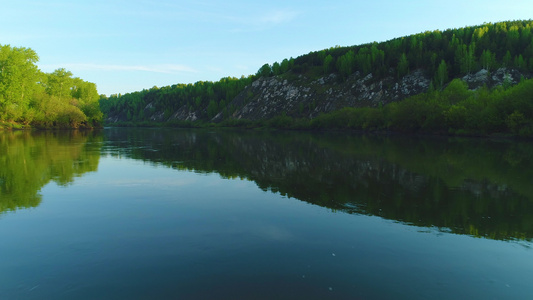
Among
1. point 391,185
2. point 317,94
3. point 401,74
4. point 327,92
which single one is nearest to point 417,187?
point 391,185

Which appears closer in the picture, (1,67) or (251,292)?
(251,292)

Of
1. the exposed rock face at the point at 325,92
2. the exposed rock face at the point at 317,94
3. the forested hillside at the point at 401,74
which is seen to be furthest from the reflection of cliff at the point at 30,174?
the exposed rock face at the point at 317,94

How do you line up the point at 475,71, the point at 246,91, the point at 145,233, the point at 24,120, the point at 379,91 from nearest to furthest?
the point at 145,233 → the point at 24,120 → the point at 475,71 → the point at 379,91 → the point at 246,91

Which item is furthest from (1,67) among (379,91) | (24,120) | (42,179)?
(379,91)

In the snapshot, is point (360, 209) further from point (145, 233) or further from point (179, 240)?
point (145, 233)

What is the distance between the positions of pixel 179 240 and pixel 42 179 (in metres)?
14.6

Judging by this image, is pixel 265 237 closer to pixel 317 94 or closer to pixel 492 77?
pixel 492 77

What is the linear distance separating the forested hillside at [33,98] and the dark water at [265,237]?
81.9 metres

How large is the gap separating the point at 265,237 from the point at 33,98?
363 ft

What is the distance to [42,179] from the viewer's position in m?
20.0

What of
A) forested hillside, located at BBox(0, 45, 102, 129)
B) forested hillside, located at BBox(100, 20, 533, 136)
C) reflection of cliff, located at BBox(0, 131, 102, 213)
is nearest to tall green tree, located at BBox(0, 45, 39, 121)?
forested hillside, located at BBox(0, 45, 102, 129)

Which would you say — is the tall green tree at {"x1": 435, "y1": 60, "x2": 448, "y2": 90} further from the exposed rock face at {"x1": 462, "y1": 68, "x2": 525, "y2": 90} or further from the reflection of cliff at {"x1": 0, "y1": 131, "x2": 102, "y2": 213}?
the reflection of cliff at {"x1": 0, "y1": 131, "x2": 102, "y2": 213}

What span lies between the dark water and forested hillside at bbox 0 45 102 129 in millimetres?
81897

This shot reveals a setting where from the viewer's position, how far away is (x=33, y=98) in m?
96.5
